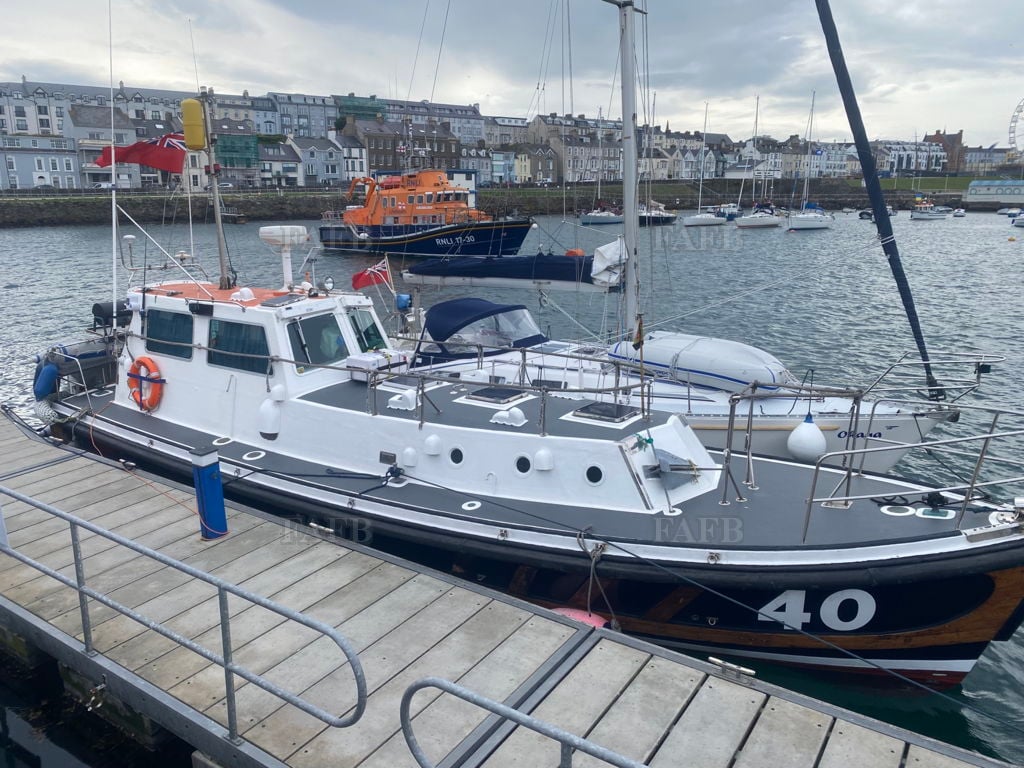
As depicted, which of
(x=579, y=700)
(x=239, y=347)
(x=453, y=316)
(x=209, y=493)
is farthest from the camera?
(x=453, y=316)

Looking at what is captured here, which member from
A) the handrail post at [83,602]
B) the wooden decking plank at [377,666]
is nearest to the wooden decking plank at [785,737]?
the wooden decking plank at [377,666]

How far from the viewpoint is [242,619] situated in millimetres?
5848

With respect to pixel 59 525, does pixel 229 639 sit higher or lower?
higher

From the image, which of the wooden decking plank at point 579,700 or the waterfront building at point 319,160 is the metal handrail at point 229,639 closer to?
the wooden decking plank at point 579,700

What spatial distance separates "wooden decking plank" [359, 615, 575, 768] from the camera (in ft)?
14.7

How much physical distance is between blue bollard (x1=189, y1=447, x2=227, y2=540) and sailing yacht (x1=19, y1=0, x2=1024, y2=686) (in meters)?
0.13

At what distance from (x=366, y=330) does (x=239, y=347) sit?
6.03 feet

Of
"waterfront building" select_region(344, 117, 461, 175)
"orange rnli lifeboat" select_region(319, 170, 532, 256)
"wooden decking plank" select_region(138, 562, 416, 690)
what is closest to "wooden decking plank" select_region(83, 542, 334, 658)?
"wooden decking plank" select_region(138, 562, 416, 690)

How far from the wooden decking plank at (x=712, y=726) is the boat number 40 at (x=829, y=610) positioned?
1870 millimetres

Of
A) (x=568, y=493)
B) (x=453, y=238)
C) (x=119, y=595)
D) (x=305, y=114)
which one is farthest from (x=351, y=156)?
(x=119, y=595)

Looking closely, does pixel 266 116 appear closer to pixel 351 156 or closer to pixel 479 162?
pixel 351 156

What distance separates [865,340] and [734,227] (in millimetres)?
47129

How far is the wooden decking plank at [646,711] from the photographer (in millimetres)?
4473

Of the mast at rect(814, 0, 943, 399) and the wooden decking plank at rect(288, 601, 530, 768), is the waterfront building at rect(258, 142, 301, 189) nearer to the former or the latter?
the mast at rect(814, 0, 943, 399)
